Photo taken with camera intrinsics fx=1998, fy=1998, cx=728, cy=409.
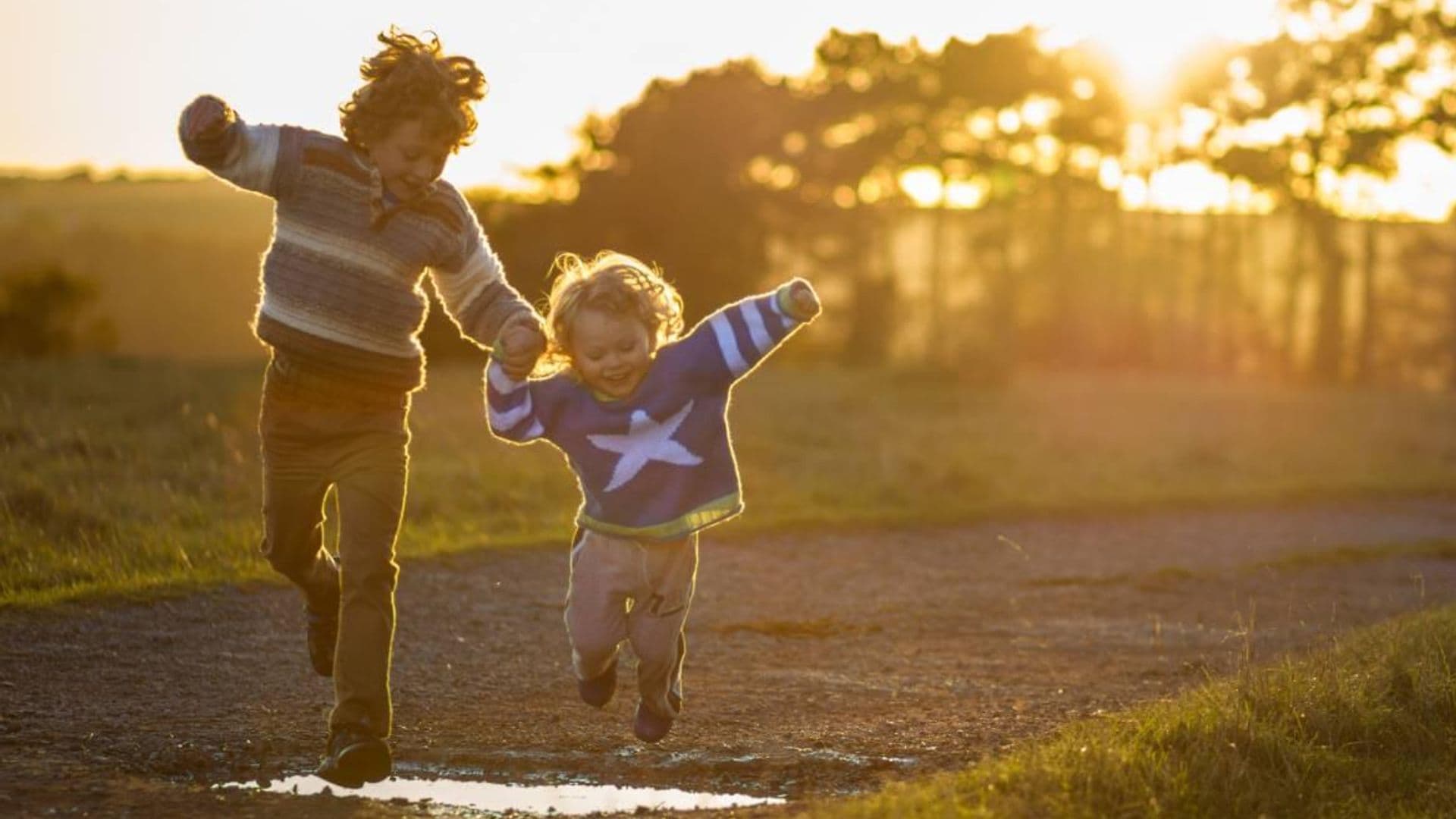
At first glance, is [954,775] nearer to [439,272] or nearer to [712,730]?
[712,730]

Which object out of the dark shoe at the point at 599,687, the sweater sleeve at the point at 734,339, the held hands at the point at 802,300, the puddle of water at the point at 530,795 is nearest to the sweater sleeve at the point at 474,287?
the sweater sleeve at the point at 734,339

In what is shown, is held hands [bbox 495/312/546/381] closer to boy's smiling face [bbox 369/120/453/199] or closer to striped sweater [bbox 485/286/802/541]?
striped sweater [bbox 485/286/802/541]

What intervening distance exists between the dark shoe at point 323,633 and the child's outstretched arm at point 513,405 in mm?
1170

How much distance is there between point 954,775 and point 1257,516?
8.67 meters

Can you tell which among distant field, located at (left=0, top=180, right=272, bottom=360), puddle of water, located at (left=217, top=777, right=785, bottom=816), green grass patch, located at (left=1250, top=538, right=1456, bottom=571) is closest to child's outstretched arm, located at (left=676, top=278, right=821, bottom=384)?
puddle of water, located at (left=217, top=777, right=785, bottom=816)

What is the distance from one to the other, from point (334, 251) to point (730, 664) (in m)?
2.81

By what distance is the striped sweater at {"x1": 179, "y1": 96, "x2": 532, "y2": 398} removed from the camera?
544cm

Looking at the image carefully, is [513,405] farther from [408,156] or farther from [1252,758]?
[1252,758]

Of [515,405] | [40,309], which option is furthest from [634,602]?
[40,309]

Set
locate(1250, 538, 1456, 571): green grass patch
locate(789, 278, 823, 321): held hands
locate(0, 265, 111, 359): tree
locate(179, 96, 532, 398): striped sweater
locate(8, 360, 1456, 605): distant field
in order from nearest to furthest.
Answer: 1. locate(789, 278, 823, 321): held hands
2. locate(179, 96, 532, 398): striped sweater
3. locate(8, 360, 1456, 605): distant field
4. locate(1250, 538, 1456, 571): green grass patch
5. locate(0, 265, 111, 359): tree

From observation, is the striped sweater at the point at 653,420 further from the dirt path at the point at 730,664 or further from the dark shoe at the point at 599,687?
the dirt path at the point at 730,664

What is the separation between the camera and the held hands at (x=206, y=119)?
17.3 ft

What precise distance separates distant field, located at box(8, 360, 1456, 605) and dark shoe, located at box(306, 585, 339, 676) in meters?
2.48

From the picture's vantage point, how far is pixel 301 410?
18.2ft
